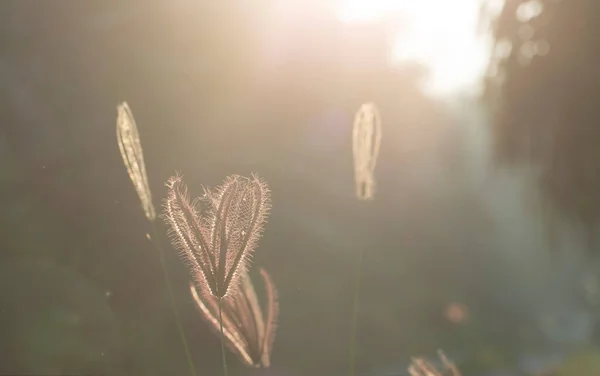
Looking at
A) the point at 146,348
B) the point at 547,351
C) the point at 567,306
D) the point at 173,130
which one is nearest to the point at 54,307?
the point at 146,348

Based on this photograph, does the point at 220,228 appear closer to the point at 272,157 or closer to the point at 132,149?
the point at 132,149

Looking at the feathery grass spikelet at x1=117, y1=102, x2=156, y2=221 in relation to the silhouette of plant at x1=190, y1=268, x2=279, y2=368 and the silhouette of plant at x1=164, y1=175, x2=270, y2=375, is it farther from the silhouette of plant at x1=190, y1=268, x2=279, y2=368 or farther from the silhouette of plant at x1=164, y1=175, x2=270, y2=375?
the silhouette of plant at x1=190, y1=268, x2=279, y2=368

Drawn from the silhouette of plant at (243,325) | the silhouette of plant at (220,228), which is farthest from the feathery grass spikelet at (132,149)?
the silhouette of plant at (243,325)

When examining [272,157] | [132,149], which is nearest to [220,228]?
[132,149]

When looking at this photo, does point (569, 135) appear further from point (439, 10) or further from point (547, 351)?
point (547, 351)

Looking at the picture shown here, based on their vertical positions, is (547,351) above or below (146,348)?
below

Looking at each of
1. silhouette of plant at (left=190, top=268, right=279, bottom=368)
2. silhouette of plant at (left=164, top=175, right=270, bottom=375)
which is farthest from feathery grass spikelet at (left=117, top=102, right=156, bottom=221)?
silhouette of plant at (left=190, top=268, right=279, bottom=368)
